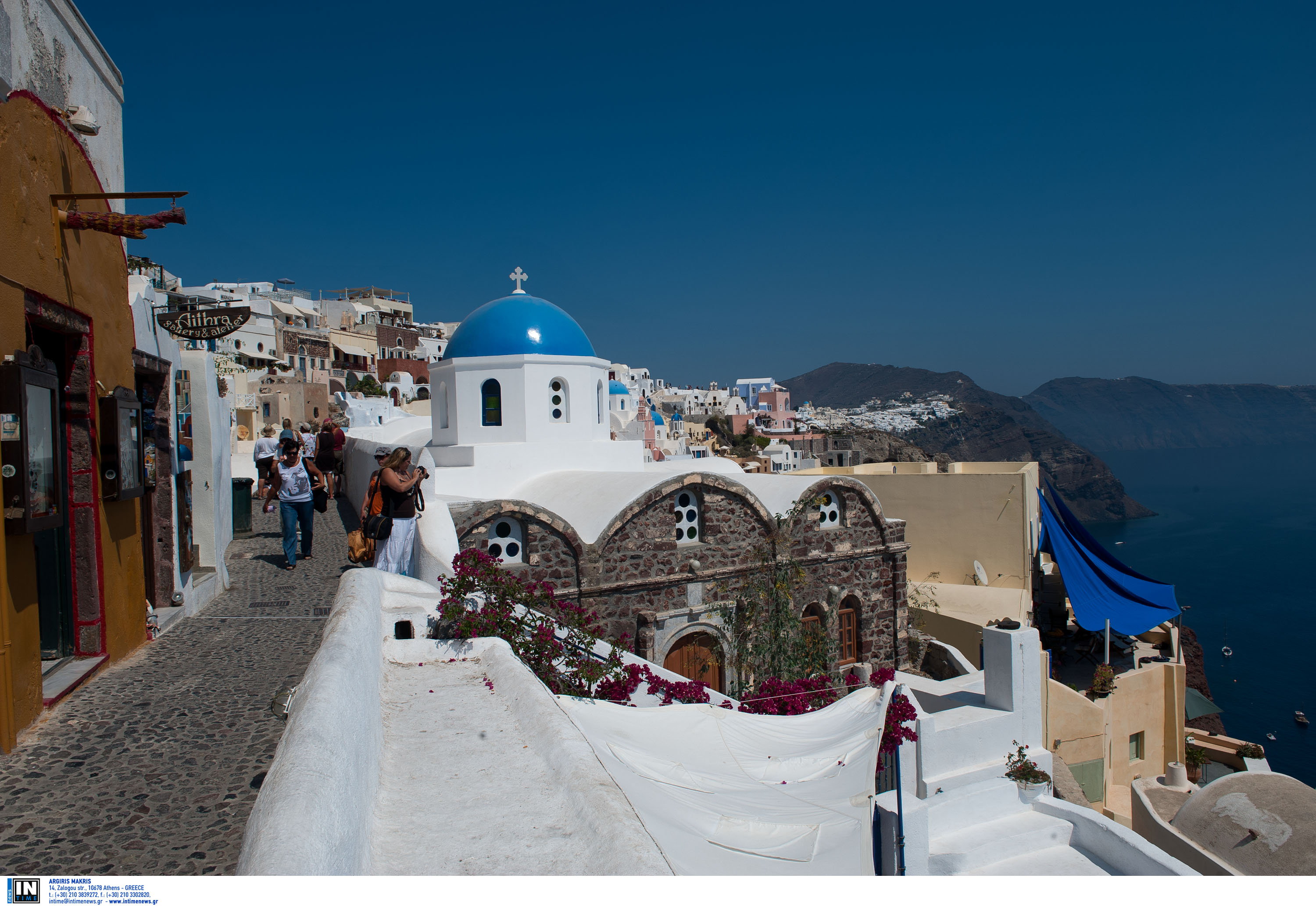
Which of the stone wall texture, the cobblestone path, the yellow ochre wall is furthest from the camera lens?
the stone wall texture

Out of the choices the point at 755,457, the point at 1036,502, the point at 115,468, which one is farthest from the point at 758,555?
the point at 755,457

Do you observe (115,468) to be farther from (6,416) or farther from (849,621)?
(849,621)

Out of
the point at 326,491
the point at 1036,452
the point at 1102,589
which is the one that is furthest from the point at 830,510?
the point at 1036,452

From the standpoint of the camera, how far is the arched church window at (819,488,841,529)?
11.2m

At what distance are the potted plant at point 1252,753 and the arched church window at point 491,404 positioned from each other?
47.1ft

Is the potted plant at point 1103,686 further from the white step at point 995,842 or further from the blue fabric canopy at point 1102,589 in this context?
the white step at point 995,842

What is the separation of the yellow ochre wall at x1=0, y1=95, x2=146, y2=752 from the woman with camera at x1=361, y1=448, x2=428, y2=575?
1.52m

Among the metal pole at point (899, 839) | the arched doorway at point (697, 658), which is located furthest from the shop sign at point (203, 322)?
the metal pole at point (899, 839)

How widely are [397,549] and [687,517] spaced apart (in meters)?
4.95

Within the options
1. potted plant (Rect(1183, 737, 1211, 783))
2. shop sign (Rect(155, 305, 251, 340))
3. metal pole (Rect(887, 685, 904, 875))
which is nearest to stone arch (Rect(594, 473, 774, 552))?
metal pole (Rect(887, 685, 904, 875))

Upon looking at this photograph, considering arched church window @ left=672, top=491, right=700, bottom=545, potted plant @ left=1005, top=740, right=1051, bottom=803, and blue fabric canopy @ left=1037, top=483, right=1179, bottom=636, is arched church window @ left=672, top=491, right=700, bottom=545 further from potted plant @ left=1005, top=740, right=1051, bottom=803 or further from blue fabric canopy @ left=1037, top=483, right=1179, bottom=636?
blue fabric canopy @ left=1037, top=483, right=1179, bottom=636

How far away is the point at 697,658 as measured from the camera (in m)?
10.3

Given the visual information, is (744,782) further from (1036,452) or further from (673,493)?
(1036,452)

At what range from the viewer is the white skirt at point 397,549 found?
19.3 feet
